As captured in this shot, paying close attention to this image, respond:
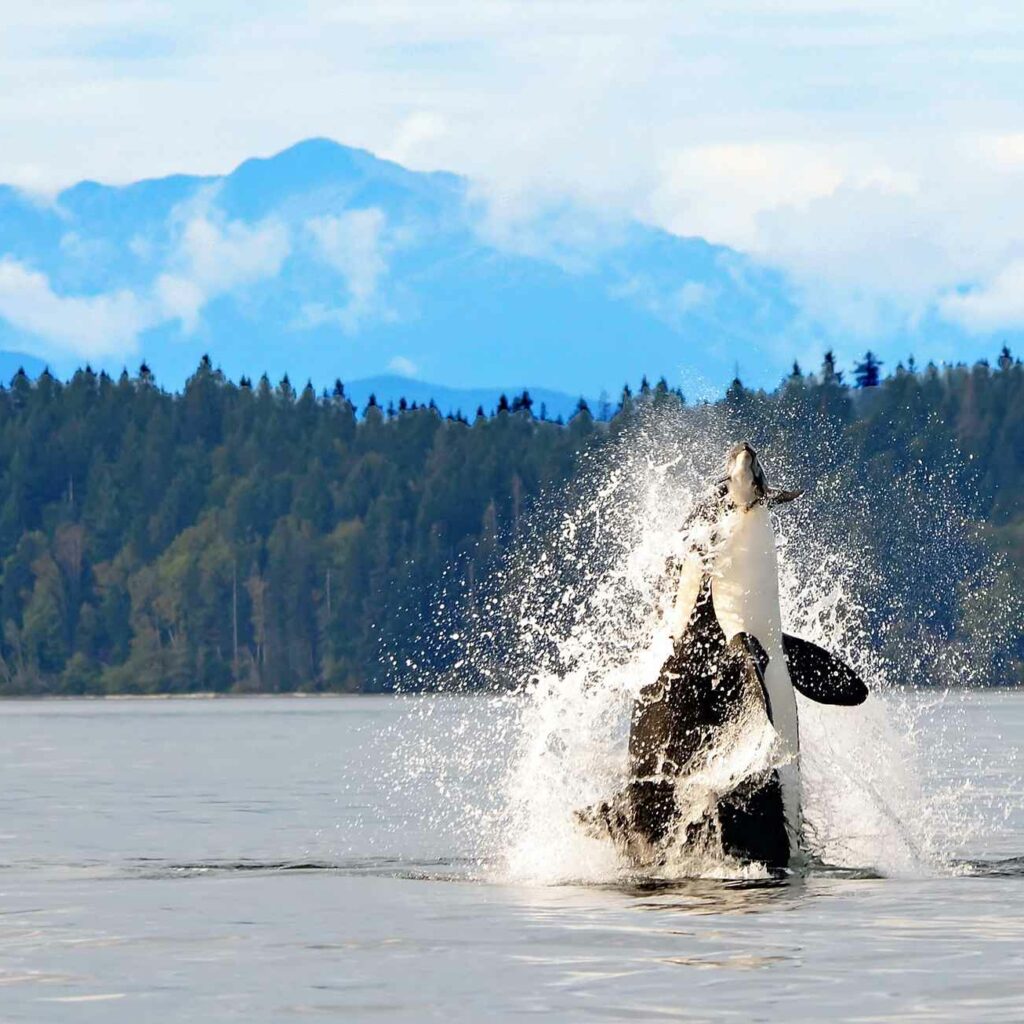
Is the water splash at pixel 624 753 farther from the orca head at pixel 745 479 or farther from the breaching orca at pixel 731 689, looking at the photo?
the orca head at pixel 745 479

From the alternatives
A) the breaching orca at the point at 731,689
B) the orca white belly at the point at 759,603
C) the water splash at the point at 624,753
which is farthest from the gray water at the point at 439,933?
the orca white belly at the point at 759,603

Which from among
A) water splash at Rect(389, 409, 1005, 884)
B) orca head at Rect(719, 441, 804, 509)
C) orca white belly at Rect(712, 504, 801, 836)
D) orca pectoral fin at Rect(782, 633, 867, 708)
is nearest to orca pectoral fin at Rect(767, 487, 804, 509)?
orca head at Rect(719, 441, 804, 509)

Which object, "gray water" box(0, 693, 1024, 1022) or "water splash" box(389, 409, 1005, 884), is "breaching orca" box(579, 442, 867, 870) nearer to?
"water splash" box(389, 409, 1005, 884)

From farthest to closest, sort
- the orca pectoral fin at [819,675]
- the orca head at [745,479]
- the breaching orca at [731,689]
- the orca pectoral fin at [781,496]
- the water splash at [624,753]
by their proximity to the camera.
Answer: the water splash at [624,753] → the orca head at [745,479] → the breaching orca at [731,689] → the orca pectoral fin at [819,675] → the orca pectoral fin at [781,496]

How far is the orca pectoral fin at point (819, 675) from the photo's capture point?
71.0ft

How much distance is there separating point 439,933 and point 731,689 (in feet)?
13.5

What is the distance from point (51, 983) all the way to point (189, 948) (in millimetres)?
1857

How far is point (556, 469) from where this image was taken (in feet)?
656

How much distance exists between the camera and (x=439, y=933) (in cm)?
1916

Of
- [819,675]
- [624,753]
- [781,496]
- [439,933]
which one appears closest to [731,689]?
[819,675]

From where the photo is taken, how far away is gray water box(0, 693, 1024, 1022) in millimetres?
15664

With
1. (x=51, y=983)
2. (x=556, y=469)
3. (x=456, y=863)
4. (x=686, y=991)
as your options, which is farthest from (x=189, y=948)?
(x=556, y=469)

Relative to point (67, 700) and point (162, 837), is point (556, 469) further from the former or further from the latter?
point (162, 837)

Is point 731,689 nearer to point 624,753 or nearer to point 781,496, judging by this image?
point 781,496
